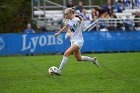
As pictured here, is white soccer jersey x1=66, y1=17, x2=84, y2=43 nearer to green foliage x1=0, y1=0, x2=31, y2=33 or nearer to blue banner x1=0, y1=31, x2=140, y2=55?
blue banner x1=0, y1=31, x2=140, y2=55

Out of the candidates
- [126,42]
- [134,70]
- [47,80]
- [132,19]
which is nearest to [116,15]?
[132,19]

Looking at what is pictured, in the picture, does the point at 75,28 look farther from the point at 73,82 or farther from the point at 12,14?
the point at 12,14

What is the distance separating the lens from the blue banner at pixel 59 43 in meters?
29.5

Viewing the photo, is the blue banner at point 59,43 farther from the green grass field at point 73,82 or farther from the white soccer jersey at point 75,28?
the white soccer jersey at point 75,28

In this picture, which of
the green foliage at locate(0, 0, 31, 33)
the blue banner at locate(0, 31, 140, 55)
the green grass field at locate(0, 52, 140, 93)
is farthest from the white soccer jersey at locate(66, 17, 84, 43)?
the green foliage at locate(0, 0, 31, 33)

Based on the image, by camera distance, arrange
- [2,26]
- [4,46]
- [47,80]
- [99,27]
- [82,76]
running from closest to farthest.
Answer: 1. [47,80]
2. [82,76]
3. [4,46]
4. [99,27]
5. [2,26]

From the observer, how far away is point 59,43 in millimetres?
29984

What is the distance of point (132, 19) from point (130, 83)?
20048 mm

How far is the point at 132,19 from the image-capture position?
3303 cm

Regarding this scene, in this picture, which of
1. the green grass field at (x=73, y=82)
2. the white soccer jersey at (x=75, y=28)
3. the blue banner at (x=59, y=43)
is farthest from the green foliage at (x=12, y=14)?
the white soccer jersey at (x=75, y=28)

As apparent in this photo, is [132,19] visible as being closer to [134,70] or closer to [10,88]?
[134,70]

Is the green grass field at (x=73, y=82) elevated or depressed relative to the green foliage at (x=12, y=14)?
depressed

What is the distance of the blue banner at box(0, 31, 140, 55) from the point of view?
29531mm

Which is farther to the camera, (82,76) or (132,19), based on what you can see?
(132,19)
